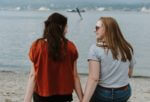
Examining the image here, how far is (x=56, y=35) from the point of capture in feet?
14.2

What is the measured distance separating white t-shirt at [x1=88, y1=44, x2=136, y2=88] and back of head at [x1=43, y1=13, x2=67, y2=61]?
27 centimetres

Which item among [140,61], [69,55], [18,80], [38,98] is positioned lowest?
[140,61]

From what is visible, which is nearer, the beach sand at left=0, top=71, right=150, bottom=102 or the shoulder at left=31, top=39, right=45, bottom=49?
the shoulder at left=31, top=39, right=45, bottom=49

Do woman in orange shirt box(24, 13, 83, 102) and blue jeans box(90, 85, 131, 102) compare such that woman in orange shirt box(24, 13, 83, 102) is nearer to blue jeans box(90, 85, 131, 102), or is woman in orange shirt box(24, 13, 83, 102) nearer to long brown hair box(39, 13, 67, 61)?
long brown hair box(39, 13, 67, 61)

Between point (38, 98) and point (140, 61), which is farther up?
point (38, 98)

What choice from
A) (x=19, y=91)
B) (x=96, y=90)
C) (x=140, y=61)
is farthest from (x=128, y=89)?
(x=140, y=61)

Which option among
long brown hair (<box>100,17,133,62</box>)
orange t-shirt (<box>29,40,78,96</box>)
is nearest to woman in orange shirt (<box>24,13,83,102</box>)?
orange t-shirt (<box>29,40,78,96</box>)

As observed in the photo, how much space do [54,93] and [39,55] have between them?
1.26 ft

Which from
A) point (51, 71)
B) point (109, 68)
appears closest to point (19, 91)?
point (51, 71)

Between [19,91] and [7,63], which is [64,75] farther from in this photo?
[7,63]

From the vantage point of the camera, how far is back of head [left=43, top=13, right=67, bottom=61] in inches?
170

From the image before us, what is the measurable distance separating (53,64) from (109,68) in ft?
1.66

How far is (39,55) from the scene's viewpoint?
14.2ft

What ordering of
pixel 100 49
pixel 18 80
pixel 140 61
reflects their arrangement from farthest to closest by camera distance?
1. pixel 140 61
2. pixel 18 80
3. pixel 100 49
